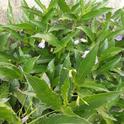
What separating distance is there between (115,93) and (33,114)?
1.34ft

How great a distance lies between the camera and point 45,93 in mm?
1597

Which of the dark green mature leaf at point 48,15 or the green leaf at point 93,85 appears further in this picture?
the dark green mature leaf at point 48,15

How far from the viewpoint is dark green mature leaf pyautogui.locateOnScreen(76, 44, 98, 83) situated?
5.98 feet

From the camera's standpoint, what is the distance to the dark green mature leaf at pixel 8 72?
1.87 metres

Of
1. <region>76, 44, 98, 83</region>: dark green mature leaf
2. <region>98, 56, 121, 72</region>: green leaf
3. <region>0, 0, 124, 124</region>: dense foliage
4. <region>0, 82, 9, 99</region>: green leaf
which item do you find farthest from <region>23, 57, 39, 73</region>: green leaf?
<region>98, 56, 121, 72</region>: green leaf

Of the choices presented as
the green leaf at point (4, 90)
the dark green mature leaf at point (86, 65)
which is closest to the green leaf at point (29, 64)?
the green leaf at point (4, 90)

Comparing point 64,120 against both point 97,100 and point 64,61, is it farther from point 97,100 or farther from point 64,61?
point 64,61

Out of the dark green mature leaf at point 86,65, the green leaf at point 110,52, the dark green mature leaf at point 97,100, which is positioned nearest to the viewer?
the dark green mature leaf at point 97,100

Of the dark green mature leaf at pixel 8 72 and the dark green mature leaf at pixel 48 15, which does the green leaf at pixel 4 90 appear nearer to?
the dark green mature leaf at pixel 8 72

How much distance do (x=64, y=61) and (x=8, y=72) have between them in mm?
280

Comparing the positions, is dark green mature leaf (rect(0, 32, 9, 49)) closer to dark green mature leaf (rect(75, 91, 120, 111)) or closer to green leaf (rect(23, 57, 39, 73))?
green leaf (rect(23, 57, 39, 73))

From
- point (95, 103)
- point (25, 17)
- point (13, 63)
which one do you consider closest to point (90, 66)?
point (95, 103)

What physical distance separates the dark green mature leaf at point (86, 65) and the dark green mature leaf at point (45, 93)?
26 cm

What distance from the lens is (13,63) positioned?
6.73 ft
